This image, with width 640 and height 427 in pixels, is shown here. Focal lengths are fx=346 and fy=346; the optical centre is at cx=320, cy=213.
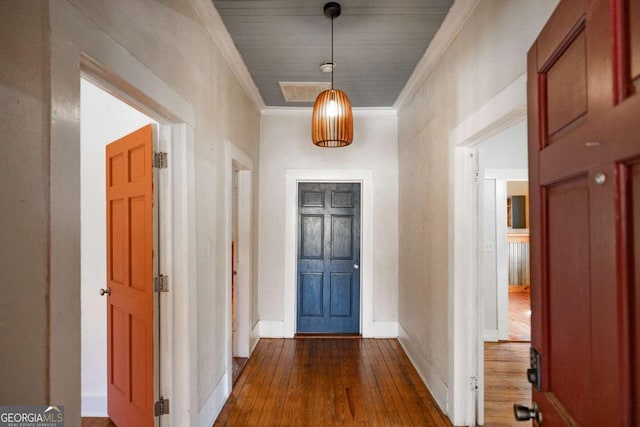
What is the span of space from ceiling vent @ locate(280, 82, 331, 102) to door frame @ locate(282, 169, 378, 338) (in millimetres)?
863

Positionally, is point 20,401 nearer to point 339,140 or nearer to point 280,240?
point 339,140

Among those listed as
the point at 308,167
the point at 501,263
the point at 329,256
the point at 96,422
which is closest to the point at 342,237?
the point at 329,256

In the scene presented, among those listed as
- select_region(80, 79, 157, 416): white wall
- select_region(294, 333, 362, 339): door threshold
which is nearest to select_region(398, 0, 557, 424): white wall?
select_region(294, 333, 362, 339): door threshold

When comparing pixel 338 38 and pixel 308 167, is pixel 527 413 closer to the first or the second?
pixel 338 38

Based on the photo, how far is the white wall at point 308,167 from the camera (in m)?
4.30

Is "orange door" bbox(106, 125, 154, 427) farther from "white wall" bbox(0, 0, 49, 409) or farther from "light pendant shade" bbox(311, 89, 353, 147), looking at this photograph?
"light pendant shade" bbox(311, 89, 353, 147)

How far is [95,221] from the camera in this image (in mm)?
2564

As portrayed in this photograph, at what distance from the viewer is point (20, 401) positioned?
3.04ft

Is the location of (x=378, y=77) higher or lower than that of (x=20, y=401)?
higher

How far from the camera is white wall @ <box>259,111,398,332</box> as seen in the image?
430cm

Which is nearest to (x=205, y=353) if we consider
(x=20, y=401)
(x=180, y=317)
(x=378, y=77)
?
(x=180, y=317)

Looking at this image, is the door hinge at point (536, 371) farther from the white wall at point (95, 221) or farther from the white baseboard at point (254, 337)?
the white baseboard at point (254, 337)

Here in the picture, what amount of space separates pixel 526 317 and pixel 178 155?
5573mm

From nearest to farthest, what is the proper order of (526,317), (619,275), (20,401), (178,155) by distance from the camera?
(619,275) → (20,401) → (178,155) → (526,317)
